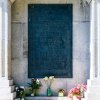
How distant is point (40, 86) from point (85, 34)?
2.05 metres

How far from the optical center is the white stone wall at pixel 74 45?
423 inches

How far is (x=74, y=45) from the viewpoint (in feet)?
35.4

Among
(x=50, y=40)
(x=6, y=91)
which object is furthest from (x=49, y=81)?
(x=6, y=91)

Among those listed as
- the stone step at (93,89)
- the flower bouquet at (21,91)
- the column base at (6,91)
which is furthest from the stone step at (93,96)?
the column base at (6,91)

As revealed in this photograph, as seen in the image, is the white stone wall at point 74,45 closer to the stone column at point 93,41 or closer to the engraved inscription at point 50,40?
the engraved inscription at point 50,40

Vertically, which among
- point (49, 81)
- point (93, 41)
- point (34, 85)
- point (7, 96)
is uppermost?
point (93, 41)

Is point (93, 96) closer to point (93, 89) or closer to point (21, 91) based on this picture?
point (93, 89)

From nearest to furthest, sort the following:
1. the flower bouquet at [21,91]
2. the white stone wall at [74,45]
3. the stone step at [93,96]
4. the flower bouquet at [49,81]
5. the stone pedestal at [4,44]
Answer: the stone step at [93,96] < the stone pedestal at [4,44] < the flower bouquet at [21,91] < the flower bouquet at [49,81] < the white stone wall at [74,45]

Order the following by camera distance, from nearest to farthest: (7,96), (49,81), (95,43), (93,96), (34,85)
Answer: (93,96), (7,96), (95,43), (34,85), (49,81)

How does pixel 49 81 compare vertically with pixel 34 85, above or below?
above

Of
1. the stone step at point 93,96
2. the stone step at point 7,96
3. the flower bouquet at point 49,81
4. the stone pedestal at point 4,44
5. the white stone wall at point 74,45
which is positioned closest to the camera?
the stone step at point 93,96

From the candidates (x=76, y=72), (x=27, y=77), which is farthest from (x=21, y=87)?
(x=76, y=72)

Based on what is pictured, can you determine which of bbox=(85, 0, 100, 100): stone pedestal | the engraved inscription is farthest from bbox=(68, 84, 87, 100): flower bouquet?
the engraved inscription

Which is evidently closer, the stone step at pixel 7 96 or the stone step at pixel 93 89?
the stone step at pixel 93 89
